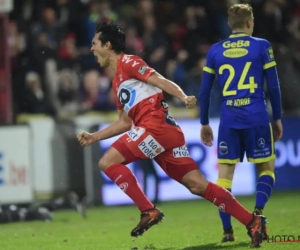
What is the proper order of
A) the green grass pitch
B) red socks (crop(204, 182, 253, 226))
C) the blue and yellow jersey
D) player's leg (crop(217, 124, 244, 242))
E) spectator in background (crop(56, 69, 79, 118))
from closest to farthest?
1. red socks (crop(204, 182, 253, 226))
2. the blue and yellow jersey
3. player's leg (crop(217, 124, 244, 242))
4. the green grass pitch
5. spectator in background (crop(56, 69, 79, 118))

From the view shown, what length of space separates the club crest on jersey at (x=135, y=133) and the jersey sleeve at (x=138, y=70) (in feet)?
1.43

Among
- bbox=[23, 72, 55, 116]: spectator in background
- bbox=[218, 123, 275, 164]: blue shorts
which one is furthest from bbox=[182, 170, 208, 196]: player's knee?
bbox=[23, 72, 55, 116]: spectator in background

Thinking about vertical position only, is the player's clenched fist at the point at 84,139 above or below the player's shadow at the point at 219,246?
above

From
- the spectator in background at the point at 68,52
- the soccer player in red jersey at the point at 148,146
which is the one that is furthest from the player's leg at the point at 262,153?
the spectator in background at the point at 68,52

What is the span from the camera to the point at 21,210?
42.2 feet

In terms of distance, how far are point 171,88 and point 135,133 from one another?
573mm

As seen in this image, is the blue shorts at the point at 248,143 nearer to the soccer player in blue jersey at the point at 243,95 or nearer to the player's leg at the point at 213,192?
the soccer player in blue jersey at the point at 243,95

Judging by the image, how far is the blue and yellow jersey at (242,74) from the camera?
29.2ft

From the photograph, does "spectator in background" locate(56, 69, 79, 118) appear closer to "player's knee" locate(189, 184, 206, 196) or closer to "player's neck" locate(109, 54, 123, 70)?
→ "player's neck" locate(109, 54, 123, 70)

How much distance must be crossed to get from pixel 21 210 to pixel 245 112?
192 inches

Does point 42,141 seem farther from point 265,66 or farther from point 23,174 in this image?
point 265,66

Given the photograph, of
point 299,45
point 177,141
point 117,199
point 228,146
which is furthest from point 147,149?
point 299,45

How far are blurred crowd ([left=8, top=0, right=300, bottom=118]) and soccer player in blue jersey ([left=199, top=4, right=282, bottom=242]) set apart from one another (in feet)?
20.9

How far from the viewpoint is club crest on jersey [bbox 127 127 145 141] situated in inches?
329
